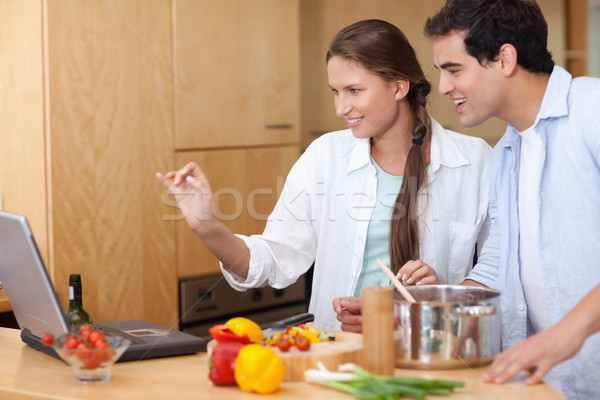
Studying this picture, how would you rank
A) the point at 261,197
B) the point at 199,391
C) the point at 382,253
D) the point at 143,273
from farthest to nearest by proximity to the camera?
1. the point at 261,197
2. the point at 143,273
3. the point at 382,253
4. the point at 199,391

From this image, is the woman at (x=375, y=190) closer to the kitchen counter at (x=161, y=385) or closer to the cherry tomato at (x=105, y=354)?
the kitchen counter at (x=161, y=385)

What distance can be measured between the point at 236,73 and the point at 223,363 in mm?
1911

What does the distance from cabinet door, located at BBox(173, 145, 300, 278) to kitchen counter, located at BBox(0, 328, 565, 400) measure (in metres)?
1.35

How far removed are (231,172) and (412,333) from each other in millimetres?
1792

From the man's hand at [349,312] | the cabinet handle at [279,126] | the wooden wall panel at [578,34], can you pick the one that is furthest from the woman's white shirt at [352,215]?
the wooden wall panel at [578,34]

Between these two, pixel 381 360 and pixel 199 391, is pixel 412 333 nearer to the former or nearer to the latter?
pixel 381 360

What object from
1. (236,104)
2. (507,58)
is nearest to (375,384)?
(507,58)

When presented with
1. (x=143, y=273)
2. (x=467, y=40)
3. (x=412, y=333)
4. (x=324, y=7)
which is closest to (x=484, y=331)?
(x=412, y=333)

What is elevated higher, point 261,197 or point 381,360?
point 261,197

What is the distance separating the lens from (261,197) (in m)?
3.19

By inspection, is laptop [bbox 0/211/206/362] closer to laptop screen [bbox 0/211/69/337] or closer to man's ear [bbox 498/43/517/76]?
laptop screen [bbox 0/211/69/337]

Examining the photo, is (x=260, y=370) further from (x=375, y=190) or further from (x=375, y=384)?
(x=375, y=190)

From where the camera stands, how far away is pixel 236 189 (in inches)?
120

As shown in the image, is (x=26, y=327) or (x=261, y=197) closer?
(x=26, y=327)
